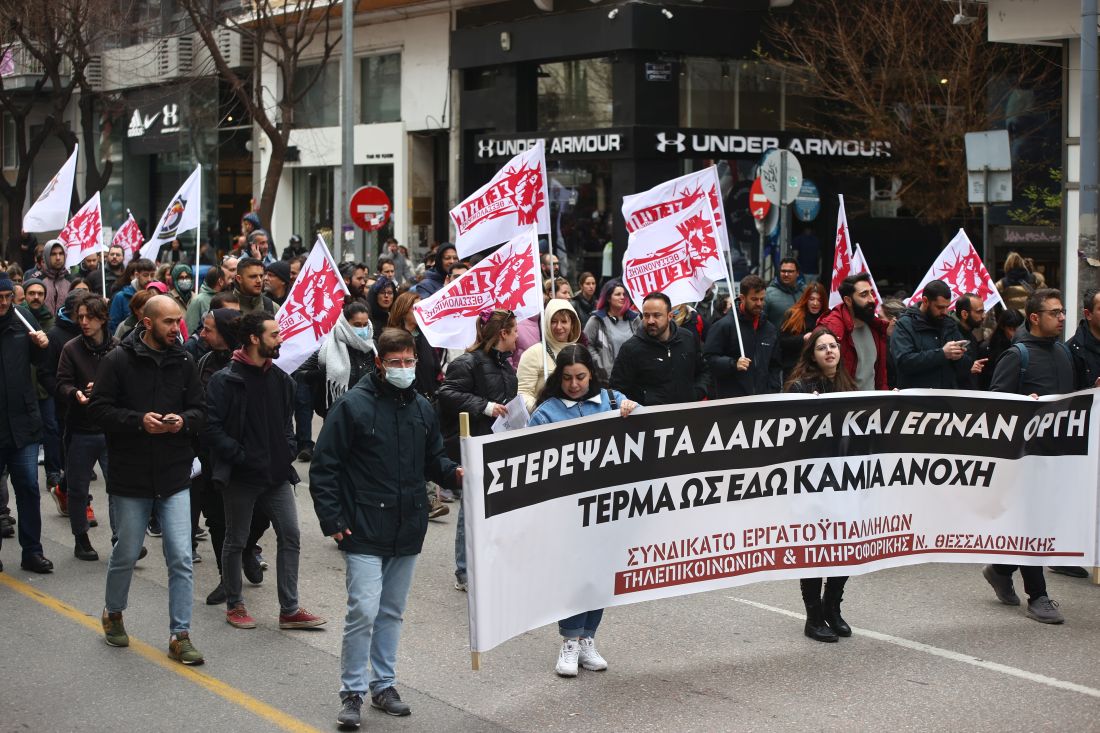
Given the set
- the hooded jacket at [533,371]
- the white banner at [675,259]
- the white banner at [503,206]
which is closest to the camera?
the hooded jacket at [533,371]

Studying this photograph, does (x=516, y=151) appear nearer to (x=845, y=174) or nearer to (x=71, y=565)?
(x=845, y=174)


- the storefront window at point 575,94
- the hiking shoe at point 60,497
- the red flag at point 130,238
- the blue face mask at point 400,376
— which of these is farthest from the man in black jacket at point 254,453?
the storefront window at point 575,94

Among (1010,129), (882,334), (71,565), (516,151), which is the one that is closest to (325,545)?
(71,565)

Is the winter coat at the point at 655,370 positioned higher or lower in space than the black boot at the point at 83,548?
higher

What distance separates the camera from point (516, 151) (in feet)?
84.1

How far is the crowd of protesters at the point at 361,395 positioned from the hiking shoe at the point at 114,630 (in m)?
0.02

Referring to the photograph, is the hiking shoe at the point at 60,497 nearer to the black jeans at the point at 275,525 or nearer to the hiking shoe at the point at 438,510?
the hiking shoe at the point at 438,510

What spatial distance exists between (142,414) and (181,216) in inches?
323

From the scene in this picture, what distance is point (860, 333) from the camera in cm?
1016

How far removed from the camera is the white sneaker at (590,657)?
6.89 metres

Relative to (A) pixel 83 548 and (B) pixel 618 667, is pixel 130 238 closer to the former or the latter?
(A) pixel 83 548

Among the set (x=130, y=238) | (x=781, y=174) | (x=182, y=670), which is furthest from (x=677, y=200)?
(x=130, y=238)

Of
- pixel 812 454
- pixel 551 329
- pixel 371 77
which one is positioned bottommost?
pixel 812 454

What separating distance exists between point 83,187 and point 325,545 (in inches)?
1357
